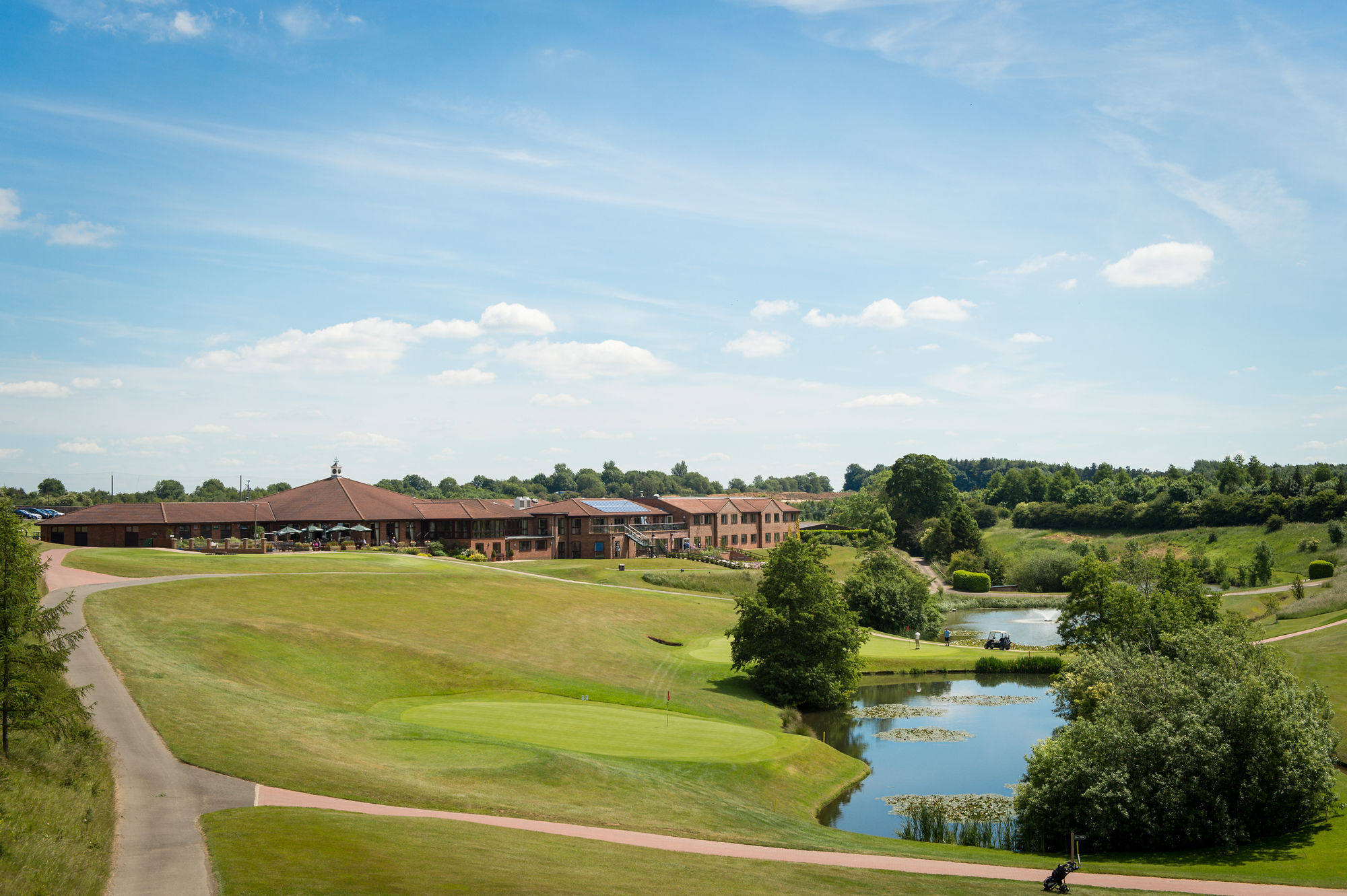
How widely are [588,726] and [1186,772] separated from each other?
822 inches

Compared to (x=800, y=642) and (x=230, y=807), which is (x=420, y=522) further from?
(x=230, y=807)

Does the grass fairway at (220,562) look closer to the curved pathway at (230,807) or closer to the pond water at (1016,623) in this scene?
the curved pathway at (230,807)

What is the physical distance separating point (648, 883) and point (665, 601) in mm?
50515

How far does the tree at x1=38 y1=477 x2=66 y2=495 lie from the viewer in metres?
149

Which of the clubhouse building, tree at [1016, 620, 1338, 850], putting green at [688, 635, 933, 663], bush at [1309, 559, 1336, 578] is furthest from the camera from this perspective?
bush at [1309, 559, 1336, 578]

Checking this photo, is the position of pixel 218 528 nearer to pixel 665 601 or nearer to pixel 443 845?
pixel 665 601

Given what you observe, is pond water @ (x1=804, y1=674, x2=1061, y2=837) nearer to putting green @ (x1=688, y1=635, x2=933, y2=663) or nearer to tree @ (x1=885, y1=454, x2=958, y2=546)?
putting green @ (x1=688, y1=635, x2=933, y2=663)

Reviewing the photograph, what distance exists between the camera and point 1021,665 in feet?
186

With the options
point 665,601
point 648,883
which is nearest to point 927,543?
point 665,601

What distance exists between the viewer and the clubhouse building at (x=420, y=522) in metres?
75.2

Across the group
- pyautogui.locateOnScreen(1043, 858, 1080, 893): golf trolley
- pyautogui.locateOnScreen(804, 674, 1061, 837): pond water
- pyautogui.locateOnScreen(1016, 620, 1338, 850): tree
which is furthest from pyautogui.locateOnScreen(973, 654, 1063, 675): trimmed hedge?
pyautogui.locateOnScreen(1043, 858, 1080, 893): golf trolley

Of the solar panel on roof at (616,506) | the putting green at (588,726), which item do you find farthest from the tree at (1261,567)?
the putting green at (588,726)

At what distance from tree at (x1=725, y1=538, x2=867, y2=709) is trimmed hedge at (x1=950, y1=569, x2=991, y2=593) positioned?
51.9 metres

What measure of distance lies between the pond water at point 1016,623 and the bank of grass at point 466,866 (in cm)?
5312
